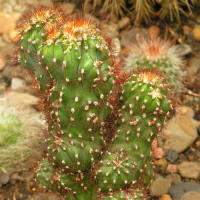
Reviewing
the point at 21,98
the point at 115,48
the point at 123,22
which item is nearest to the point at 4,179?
the point at 21,98

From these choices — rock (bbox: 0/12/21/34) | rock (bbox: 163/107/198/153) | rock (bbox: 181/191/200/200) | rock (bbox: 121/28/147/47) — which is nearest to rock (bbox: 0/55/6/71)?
rock (bbox: 0/12/21/34)

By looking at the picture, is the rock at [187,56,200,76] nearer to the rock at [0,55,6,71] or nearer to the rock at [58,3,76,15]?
the rock at [58,3,76,15]

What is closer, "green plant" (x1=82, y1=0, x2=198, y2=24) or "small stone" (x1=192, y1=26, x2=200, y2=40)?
"green plant" (x1=82, y1=0, x2=198, y2=24)

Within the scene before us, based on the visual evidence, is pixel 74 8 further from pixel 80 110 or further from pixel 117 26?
pixel 80 110

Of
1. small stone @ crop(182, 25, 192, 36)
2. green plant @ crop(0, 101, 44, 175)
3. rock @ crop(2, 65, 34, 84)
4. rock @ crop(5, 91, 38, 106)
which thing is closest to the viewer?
green plant @ crop(0, 101, 44, 175)

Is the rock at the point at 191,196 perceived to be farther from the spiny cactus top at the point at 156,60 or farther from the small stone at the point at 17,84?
the small stone at the point at 17,84

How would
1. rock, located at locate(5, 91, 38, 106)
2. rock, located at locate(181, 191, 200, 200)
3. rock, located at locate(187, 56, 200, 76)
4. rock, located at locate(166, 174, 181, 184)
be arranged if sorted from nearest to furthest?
1. rock, located at locate(181, 191, 200, 200)
2. rock, located at locate(166, 174, 181, 184)
3. rock, located at locate(5, 91, 38, 106)
4. rock, located at locate(187, 56, 200, 76)

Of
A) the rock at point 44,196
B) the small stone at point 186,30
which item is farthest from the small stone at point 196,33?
the rock at point 44,196
